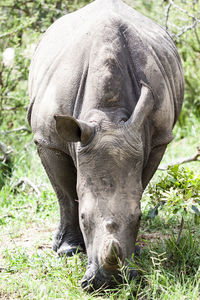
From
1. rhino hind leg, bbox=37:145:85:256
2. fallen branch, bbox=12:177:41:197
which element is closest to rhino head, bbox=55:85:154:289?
rhino hind leg, bbox=37:145:85:256

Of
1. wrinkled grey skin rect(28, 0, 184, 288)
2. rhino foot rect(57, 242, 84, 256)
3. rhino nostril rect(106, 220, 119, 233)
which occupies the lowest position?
rhino foot rect(57, 242, 84, 256)

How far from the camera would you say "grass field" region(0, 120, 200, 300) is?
324 cm

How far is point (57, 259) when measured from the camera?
13.1 feet

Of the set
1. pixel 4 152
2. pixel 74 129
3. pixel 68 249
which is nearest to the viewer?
pixel 74 129

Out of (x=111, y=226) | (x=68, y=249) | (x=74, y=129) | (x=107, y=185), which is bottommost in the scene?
(x=68, y=249)

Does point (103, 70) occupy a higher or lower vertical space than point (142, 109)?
higher

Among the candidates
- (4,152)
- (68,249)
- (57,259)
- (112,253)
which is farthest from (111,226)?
(4,152)

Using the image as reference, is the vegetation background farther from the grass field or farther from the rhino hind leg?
the rhino hind leg

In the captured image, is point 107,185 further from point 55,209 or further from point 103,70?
point 55,209

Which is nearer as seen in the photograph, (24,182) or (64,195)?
(64,195)

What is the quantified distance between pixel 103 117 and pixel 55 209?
2.49 meters

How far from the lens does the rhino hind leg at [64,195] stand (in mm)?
3775

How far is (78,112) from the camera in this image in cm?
342

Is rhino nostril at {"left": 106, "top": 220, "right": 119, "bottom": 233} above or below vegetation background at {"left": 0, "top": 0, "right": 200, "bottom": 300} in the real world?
above
